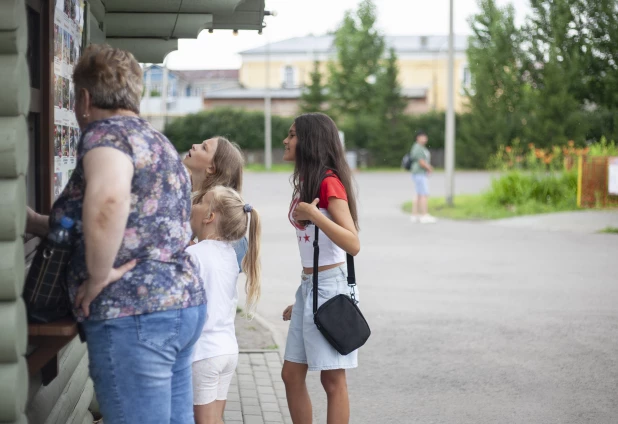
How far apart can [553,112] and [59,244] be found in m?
41.0

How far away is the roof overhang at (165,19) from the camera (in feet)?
19.1

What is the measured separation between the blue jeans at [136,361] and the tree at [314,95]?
181 ft

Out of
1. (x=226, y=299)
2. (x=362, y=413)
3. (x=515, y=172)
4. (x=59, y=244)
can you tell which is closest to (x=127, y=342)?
(x=59, y=244)

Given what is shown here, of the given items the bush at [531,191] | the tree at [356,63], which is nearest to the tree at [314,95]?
the tree at [356,63]

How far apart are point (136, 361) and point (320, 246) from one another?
5.27 feet

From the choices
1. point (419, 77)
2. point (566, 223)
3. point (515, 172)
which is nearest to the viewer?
point (566, 223)

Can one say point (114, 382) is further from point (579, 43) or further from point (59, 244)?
point (579, 43)

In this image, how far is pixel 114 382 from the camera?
2.86 m

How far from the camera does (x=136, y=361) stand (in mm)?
2852

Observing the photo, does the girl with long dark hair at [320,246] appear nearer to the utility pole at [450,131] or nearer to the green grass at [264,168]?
the utility pole at [450,131]

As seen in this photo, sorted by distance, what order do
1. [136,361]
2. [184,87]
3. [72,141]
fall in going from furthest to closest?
[184,87]
[72,141]
[136,361]

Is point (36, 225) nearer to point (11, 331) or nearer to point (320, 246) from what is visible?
point (11, 331)

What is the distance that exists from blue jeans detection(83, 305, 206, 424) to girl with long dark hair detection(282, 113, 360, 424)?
135 cm

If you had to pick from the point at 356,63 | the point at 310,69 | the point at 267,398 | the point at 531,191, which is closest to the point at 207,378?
the point at 267,398
